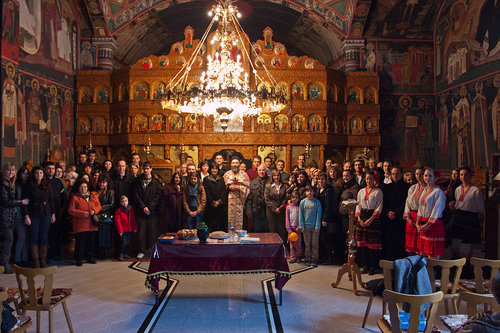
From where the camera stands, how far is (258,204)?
9.22m

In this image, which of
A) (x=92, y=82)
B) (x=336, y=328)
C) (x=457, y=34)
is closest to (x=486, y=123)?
(x=457, y=34)

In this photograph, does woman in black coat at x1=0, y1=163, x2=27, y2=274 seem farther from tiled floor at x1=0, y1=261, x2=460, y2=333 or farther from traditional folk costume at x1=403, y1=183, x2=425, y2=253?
traditional folk costume at x1=403, y1=183, x2=425, y2=253

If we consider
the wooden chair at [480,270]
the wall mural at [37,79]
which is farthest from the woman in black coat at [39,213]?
the wooden chair at [480,270]

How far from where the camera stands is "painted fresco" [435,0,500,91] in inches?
424

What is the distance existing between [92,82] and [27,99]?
2.96m

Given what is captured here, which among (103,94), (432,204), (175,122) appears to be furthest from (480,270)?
(103,94)

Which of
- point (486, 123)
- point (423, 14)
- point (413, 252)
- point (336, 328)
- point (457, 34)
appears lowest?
point (336, 328)

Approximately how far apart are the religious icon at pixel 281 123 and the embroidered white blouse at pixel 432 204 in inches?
263

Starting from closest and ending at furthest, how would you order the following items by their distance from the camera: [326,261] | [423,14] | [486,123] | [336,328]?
[336,328] → [326,261] → [486,123] → [423,14]

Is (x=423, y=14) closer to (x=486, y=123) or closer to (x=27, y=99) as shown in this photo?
(x=486, y=123)

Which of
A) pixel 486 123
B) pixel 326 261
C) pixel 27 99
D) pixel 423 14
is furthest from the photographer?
pixel 423 14

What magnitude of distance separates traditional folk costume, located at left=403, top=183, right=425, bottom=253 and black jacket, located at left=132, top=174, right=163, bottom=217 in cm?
501

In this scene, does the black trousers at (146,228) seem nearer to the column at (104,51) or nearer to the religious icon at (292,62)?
the religious icon at (292,62)

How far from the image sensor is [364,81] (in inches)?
524
